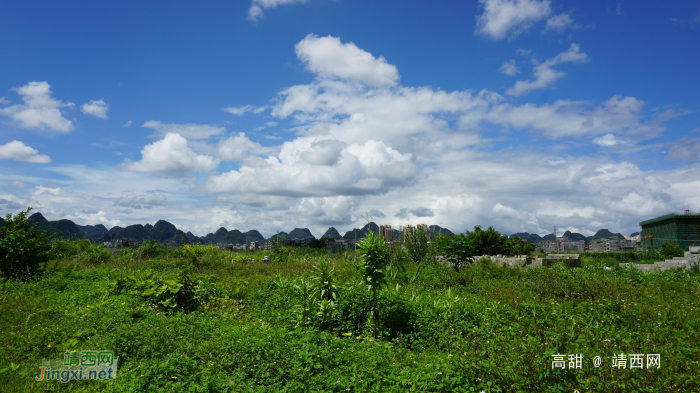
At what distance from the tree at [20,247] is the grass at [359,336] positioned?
1.11 metres

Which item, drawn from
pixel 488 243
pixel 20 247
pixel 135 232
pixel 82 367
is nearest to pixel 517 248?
pixel 488 243

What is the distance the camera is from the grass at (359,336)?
3.67 meters

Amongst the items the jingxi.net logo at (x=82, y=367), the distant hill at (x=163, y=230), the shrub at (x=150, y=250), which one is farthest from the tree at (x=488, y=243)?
the distant hill at (x=163, y=230)

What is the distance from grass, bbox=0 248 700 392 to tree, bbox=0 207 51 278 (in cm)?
111

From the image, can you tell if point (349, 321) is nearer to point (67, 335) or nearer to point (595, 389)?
point (595, 389)

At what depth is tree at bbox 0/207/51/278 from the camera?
995 centimetres

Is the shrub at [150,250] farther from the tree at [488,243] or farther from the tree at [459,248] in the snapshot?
the tree at [488,243]

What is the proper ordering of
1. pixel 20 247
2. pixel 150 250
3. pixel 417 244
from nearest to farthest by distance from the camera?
pixel 20 247
pixel 417 244
pixel 150 250

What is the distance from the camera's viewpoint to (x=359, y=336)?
5.74 m

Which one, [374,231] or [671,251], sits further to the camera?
[671,251]

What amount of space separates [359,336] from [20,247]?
10.3 meters

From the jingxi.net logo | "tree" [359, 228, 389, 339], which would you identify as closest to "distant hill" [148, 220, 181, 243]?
the jingxi.net logo

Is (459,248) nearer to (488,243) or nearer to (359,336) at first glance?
(359,336)

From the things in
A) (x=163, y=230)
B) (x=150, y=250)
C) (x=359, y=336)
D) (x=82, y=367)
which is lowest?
(x=82, y=367)
